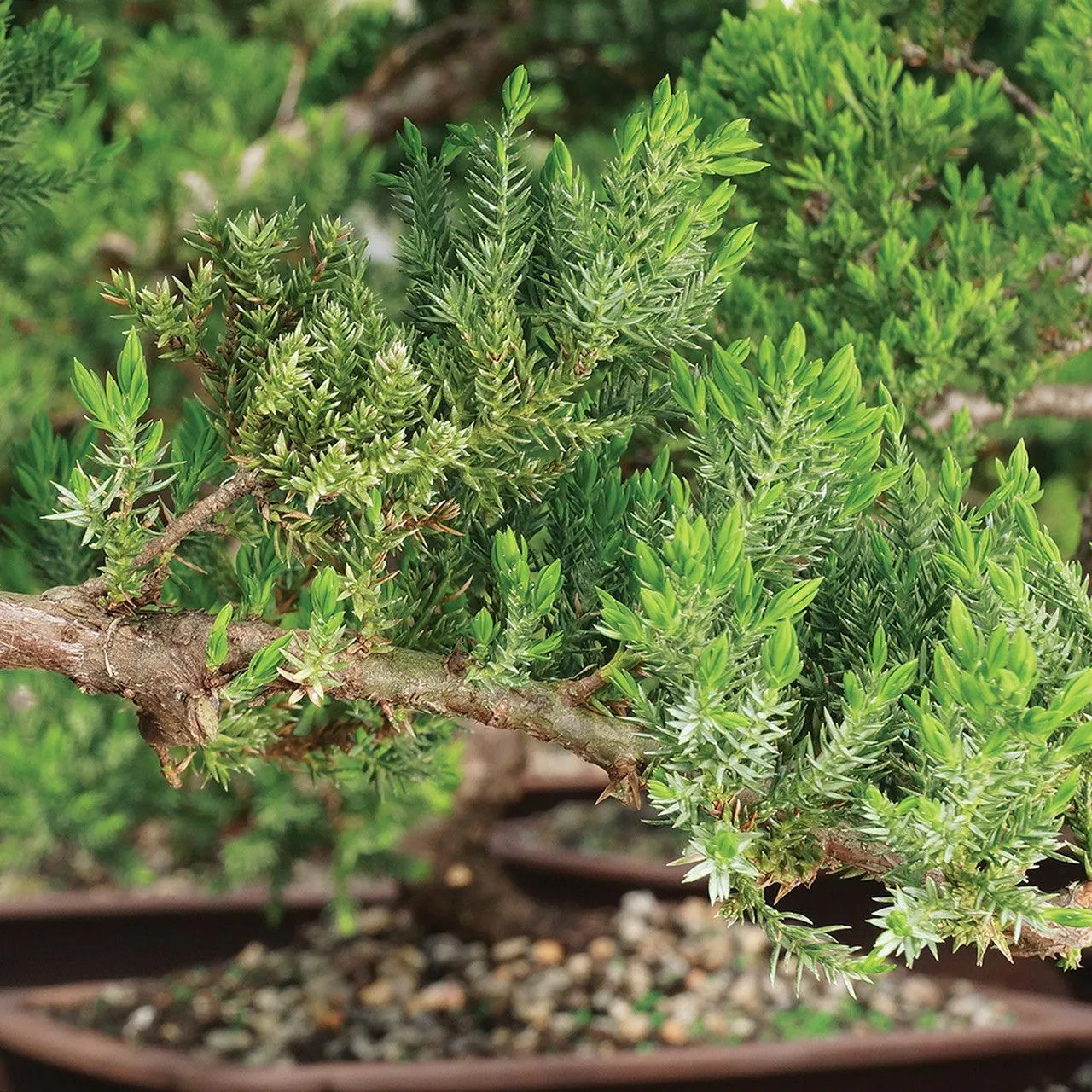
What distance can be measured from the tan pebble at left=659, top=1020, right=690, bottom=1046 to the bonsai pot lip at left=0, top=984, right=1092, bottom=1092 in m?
0.05

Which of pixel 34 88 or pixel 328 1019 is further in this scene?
pixel 328 1019

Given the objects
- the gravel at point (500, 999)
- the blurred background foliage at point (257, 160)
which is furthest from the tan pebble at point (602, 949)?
the blurred background foliage at point (257, 160)

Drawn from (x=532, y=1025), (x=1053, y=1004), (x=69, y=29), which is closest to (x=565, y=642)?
(x=69, y=29)

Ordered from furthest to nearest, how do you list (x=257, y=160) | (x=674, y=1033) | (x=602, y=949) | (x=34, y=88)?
(x=602, y=949), (x=674, y=1033), (x=257, y=160), (x=34, y=88)

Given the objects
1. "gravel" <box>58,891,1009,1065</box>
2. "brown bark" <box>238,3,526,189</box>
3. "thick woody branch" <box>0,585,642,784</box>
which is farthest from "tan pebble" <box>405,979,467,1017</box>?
"thick woody branch" <box>0,585,642,784</box>

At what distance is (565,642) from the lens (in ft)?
1.77

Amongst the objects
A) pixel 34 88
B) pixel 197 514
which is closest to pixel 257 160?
pixel 34 88

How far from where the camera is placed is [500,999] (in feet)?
5.61

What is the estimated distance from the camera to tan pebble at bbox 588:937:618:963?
1.82m

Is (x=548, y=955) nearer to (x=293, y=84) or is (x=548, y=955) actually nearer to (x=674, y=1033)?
(x=674, y=1033)

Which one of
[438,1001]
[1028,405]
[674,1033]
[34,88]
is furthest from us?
[438,1001]

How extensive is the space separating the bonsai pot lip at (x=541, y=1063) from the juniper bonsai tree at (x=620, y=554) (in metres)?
0.98

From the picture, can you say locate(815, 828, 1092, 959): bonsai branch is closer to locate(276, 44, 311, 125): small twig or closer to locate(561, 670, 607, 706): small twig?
locate(561, 670, 607, 706): small twig

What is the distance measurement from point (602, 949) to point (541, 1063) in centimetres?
42
